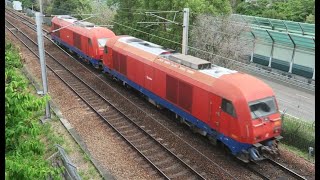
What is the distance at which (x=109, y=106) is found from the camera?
2277 cm

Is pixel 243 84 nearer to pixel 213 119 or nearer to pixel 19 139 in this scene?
pixel 213 119

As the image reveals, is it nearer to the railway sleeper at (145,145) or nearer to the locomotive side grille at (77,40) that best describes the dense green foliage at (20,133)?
the railway sleeper at (145,145)

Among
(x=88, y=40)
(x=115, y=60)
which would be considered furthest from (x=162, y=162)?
(x=88, y=40)

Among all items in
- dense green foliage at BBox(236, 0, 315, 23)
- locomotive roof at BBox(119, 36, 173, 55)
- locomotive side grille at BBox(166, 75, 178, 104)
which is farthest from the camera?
dense green foliage at BBox(236, 0, 315, 23)

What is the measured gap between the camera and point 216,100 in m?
15.8

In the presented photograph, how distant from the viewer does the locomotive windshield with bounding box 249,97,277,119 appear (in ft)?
48.7

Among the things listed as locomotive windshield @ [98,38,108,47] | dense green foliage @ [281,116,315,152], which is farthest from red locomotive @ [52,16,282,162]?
locomotive windshield @ [98,38,108,47]

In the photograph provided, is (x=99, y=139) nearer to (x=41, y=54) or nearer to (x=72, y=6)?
(x=41, y=54)

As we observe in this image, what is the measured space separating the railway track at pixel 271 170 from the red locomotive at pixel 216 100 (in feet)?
1.96

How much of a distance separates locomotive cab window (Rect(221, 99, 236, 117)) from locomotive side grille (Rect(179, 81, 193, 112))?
2512 millimetres

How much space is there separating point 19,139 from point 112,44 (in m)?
17.7

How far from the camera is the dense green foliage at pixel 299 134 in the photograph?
17.8m

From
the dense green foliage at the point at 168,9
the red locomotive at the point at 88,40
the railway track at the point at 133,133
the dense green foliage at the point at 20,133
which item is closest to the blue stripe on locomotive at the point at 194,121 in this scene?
the railway track at the point at 133,133

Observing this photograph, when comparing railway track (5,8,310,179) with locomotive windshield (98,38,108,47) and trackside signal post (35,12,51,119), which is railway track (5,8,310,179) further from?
locomotive windshield (98,38,108,47)
